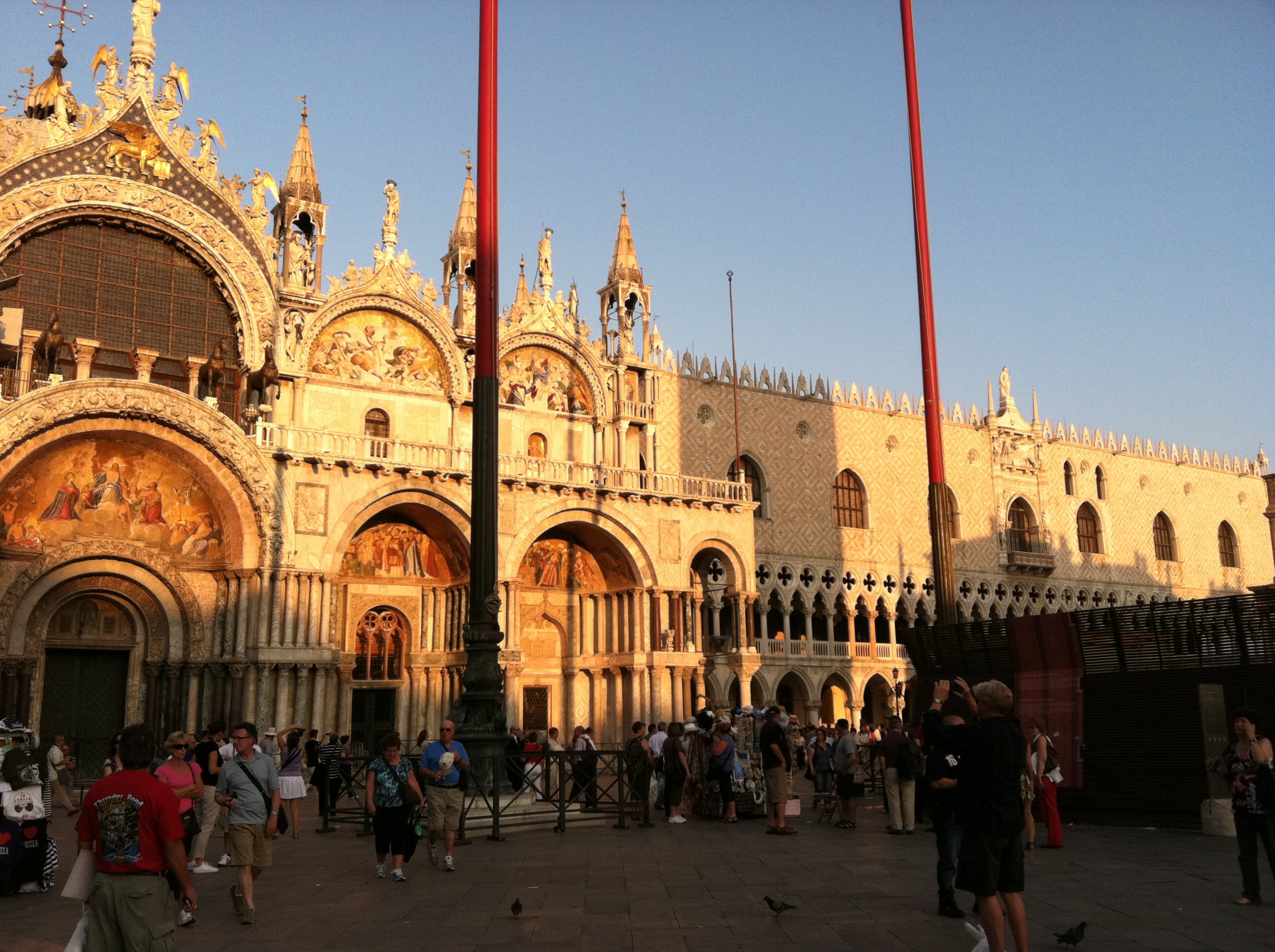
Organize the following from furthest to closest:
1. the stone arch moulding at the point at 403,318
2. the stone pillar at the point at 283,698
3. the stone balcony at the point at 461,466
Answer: the stone arch moulding at the point at 403,318
the stone balcony at the point at 461,466
the stone pillar at the point at 283,698

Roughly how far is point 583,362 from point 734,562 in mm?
6628

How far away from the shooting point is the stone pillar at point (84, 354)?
74.1 feet

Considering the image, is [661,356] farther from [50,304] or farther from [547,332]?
[50,304]

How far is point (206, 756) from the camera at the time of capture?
1181 centimetres

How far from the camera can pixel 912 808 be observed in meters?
13.9

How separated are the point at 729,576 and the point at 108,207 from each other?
17049 millimetres

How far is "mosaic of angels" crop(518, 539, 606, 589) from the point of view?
28984 millimetres

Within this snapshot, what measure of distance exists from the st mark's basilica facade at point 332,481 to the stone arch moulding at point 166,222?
6 centimetres

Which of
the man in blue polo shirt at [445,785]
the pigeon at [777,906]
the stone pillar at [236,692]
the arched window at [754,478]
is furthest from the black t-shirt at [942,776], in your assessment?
the arched window at [754,478]

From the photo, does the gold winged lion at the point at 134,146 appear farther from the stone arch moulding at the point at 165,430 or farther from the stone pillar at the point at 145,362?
the stone arch moulding at the point at 165,430

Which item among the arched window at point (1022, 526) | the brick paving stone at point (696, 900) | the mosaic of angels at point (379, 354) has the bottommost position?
the brick paving stone at point (696, 900)

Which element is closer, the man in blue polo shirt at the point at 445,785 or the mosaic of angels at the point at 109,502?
the man in blue polo shirt at the point at 445,785

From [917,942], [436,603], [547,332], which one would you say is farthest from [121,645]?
[917,942]

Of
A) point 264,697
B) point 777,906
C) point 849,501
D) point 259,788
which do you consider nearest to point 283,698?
point 264,697
